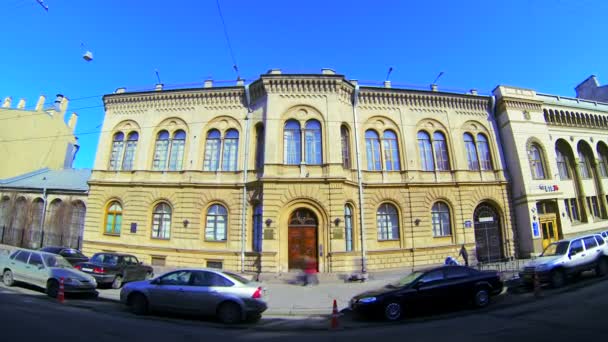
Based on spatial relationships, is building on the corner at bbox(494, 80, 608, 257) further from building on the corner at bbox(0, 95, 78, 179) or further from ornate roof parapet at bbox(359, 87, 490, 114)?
building on the corner at bbox(0, 95, 78, 179)

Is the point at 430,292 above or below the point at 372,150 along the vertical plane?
below

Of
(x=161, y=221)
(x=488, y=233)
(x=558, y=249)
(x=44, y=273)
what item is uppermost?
(x=161, y=221)

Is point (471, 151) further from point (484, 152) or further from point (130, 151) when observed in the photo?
point (130, 151)

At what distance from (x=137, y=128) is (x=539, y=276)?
2406 centimetres

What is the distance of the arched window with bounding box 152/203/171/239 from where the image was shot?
18656 mm

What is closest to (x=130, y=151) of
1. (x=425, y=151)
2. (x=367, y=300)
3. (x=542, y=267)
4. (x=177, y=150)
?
(x=177, y=150)

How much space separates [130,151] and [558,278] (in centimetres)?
2468

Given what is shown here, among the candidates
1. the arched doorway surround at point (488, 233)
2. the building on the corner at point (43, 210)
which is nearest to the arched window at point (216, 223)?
the building on the corner at point (43, 210)

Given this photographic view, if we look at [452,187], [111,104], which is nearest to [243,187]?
[111,104]

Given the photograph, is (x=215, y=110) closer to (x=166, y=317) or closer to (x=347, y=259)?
(x=347, y=259)

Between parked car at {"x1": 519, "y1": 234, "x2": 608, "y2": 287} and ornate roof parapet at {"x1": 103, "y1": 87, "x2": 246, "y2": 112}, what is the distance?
1757 cm

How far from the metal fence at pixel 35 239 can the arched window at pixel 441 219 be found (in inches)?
1074

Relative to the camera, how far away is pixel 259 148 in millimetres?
18953

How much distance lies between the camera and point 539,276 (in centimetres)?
1127
